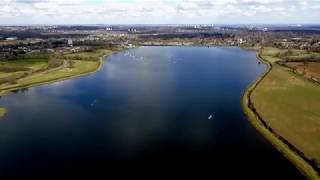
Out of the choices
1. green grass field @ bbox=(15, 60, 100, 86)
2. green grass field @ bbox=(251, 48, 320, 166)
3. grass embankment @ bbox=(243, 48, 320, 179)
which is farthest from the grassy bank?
green grass field @ bbox=(251, 48, 320, 166)

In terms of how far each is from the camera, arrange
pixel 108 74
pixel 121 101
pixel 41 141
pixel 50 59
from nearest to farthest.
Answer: pixel 41 141 → pixel 121 101 → pixel 108 74 → pixel 50 59

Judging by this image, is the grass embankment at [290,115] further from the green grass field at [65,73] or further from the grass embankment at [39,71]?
the grass embankment at [39,71]

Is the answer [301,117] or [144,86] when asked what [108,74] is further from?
[301,117]

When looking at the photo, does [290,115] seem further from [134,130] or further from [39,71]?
[39,71]

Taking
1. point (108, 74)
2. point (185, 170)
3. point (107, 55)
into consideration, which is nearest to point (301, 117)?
point (185, 170)

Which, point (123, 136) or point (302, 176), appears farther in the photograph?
point (123, 136)

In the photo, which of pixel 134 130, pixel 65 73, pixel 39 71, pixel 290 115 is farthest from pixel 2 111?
pixel 290 115
